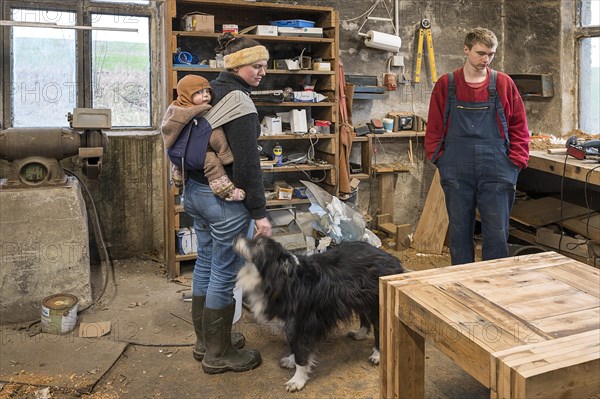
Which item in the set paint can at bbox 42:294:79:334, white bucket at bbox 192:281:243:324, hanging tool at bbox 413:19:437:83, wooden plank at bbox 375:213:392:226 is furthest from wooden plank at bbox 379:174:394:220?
paint can at bbox 42:294:79:334

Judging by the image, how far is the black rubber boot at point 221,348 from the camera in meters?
2.58

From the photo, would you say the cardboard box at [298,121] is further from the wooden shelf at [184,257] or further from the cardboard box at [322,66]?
the wooden shelf at [184,257]

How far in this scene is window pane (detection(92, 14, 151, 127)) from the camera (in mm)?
4191

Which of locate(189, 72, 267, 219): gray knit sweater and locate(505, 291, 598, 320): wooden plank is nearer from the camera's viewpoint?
locate(505, 291, 598, 320): wooden plank

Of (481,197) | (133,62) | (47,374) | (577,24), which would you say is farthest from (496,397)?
(577,24)

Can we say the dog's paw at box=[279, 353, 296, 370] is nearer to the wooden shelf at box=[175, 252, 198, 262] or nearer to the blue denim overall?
the blue denim overall

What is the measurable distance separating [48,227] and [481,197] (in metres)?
2.55

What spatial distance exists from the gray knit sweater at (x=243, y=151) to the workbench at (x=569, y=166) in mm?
2268

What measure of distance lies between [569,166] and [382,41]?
5.98 feet

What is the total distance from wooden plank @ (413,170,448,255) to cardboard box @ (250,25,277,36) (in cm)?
188

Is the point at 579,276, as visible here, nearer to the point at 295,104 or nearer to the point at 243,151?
the point at 243,151

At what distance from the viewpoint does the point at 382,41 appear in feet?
15.1

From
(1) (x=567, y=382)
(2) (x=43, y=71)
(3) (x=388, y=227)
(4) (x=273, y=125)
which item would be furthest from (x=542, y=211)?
(2) (x=43, y=71)

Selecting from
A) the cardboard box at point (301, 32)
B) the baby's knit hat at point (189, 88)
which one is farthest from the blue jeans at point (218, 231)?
the cardboard box at point (301, 32)
